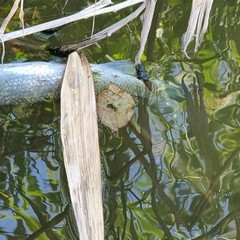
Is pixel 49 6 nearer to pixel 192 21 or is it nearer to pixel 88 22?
pixel 88 22

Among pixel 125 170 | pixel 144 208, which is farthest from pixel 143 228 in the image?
pixel 125 170

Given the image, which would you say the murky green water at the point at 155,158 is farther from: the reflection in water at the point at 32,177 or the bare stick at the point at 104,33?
the bare stick at the point at 104,33

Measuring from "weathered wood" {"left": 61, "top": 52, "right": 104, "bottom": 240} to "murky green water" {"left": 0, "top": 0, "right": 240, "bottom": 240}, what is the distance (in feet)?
1.03

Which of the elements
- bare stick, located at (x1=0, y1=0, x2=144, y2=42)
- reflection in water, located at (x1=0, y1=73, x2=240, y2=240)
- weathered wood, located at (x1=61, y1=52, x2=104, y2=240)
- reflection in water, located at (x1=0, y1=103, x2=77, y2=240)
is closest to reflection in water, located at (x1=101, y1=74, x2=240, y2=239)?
reflection in water, located at (x1=0, y1=73, x2=240, y2=240)

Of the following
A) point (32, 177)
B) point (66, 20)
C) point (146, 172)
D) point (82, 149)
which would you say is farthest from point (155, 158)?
point (66, 20)

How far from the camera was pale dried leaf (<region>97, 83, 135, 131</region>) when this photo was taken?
7.93ft

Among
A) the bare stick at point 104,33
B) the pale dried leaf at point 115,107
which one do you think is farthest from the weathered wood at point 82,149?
the pale dried leaf at point 115,107

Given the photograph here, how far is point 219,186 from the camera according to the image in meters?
2.12

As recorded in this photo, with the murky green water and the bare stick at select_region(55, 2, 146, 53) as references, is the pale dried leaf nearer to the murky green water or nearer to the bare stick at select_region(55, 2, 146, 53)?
the murky green water

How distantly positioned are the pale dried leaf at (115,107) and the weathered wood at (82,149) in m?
0.37

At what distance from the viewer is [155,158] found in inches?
88.3

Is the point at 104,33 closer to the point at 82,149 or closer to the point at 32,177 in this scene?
the point at 82,149

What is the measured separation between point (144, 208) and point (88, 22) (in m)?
1.36

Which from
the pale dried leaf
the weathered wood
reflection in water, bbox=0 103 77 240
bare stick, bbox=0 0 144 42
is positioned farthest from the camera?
the pale dried leaf
